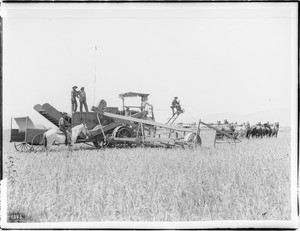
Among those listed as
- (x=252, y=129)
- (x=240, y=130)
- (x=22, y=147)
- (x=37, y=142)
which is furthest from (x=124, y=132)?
(x=252, y=129)

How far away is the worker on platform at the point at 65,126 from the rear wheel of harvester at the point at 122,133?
1.35ft

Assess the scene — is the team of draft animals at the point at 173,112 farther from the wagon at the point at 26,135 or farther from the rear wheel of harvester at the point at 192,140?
the rear wheel of harvester at the point at 192,140

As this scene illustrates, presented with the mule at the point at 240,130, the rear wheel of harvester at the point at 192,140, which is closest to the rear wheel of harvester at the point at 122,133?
the rear wheel of harvester at the point at 192,140

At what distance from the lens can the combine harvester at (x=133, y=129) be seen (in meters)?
5.16

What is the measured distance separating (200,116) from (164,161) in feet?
1.70

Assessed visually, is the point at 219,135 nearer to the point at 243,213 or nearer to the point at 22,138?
the point at 243,213

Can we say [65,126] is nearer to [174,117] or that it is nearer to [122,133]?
[122,133]

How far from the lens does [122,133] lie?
207 inches

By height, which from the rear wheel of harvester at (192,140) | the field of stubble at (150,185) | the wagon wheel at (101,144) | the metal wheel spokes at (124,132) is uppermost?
the metal wheel spokes at (124,132)

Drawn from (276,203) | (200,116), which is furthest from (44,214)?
(276,203)

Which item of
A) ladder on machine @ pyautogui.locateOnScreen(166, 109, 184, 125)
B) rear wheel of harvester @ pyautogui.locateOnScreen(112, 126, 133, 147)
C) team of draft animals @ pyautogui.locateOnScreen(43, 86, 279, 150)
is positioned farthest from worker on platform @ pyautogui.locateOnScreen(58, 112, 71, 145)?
ladder on machine @ pyautogui.locateOnScreen(166, 109, 184, 125)

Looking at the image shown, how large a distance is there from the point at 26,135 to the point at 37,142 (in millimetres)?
114

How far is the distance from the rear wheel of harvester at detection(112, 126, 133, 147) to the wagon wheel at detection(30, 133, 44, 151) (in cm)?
66

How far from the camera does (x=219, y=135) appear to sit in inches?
206
